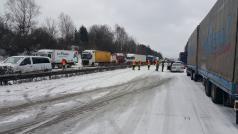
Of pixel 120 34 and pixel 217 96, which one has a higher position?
pixel 120 34

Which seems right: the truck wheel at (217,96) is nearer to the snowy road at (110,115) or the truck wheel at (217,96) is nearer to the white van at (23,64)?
the snowy road at (110,115)

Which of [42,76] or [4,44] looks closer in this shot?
[42,76]

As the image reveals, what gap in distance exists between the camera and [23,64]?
2278cm

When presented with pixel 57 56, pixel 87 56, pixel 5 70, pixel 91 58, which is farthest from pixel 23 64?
pixel 91 58

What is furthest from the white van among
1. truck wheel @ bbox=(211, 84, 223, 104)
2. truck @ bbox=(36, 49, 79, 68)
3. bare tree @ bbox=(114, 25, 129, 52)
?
bare tree @ bbox=(114, 25, 129, 52)

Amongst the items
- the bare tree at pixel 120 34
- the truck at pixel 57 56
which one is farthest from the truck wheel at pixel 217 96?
the bare tree at pixel 120 34

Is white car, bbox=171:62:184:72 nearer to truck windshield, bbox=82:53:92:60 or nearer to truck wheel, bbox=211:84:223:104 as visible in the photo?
truck windshield, bbox=82:53:92:60

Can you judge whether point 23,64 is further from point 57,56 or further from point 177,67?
point 177,67

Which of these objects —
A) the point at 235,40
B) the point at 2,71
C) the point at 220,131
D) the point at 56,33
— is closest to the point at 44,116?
the point at 220,131

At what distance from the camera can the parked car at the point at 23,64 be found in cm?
2125

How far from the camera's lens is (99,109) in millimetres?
10883

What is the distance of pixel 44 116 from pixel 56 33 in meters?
112

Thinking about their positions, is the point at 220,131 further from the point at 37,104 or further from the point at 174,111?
the point at 37,104

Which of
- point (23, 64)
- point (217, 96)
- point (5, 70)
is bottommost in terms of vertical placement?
point (217, 96)
